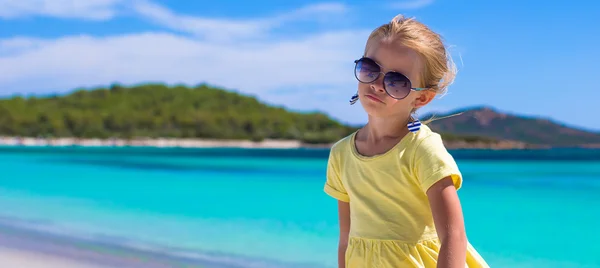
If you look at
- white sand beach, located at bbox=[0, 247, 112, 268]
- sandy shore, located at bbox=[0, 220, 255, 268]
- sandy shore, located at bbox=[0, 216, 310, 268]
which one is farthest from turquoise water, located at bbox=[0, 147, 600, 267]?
white sand beach, located at bbox=[0, 247, 112, 268]

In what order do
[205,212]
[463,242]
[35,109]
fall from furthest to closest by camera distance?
[35,109]
[205,212]
[463,242]

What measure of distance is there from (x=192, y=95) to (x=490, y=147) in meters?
57.9

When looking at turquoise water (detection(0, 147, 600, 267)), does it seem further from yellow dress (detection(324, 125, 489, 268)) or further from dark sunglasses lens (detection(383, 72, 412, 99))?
dark sunglasses lens (detection(383, 72, 412, 99))

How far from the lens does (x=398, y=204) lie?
1.46m

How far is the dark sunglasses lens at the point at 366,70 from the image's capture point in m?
1.46

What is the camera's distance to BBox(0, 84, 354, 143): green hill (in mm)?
102438

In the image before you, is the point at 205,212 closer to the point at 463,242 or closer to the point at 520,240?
the point at 520,240

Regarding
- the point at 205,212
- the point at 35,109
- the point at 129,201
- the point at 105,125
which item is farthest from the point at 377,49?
the point at 35,109

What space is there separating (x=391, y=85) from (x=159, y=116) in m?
113

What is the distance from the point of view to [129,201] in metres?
13.7

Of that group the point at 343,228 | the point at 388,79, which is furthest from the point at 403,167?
the point at 343,228

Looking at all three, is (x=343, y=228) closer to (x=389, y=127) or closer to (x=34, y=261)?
(x=389, y=127)

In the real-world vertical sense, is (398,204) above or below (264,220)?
below

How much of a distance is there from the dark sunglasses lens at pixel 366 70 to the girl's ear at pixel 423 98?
118 mm
